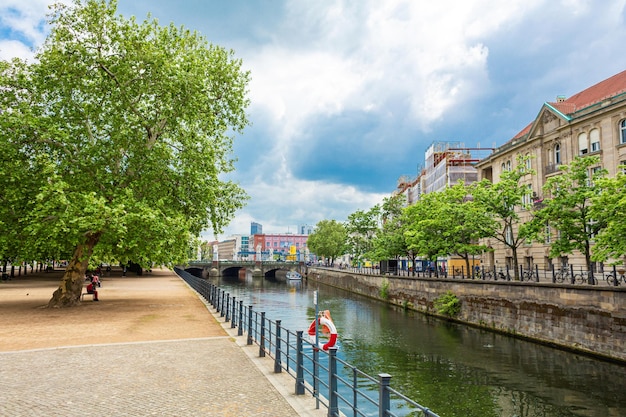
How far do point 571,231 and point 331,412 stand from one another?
22.5 m

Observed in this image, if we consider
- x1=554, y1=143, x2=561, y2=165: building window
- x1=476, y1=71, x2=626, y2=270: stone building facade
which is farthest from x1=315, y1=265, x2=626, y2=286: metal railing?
x1=554, y1=143, x2=561, y2=165: building window

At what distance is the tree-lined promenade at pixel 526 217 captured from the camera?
66.3 ft

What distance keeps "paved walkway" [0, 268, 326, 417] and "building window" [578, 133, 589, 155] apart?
35158mm

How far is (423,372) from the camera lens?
18.0 meters

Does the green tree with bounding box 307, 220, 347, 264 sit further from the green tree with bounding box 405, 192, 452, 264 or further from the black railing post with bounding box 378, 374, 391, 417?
the black railing post with bounding box 378, 374, 391, 417

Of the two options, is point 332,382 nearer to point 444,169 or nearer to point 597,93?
point 597,93

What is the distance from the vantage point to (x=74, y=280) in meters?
24.2

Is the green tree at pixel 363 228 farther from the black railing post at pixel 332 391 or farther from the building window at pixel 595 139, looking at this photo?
the black railing post at pixel 332 391

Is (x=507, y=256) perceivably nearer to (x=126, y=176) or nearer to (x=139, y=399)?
(x=126, y=176)

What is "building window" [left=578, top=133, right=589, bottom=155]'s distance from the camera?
37406mm

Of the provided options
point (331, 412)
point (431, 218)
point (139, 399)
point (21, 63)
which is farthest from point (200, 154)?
point (431, 218)

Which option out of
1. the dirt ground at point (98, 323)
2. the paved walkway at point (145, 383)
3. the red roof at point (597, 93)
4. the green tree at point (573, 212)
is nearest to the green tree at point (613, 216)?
the green tree at point (573, 212)

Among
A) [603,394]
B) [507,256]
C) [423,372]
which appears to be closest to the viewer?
[603,394]

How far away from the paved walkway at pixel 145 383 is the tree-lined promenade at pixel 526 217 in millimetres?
16271
